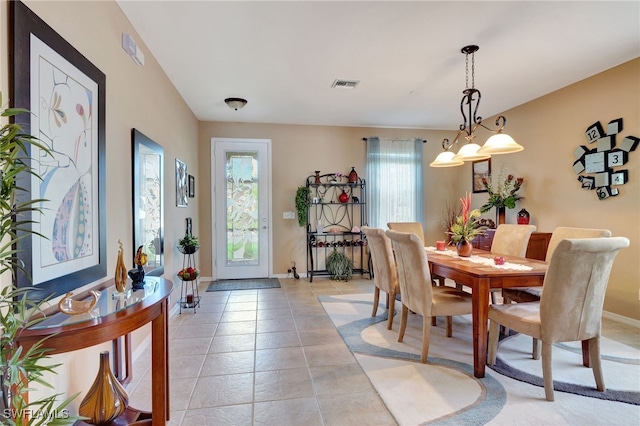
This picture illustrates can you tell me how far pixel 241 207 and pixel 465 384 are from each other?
415cm

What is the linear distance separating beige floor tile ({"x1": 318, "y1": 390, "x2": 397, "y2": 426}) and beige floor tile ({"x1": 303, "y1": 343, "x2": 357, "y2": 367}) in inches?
16.9

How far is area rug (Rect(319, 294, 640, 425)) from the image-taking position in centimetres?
184

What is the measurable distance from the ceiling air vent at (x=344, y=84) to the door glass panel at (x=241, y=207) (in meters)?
2.12

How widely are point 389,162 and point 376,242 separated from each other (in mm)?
2829

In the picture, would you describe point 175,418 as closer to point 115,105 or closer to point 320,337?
point 320,337

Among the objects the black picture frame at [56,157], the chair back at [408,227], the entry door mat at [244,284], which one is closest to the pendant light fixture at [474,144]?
the chair back at [408,227]

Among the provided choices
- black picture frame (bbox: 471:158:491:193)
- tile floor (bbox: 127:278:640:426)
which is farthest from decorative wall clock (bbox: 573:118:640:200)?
black picture frame (bbox: 471:158:491:193)

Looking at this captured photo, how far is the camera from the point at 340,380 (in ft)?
7.34

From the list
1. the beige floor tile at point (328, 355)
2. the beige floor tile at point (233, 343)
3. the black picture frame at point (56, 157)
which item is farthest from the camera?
the beige floor tile at point (233, 343)

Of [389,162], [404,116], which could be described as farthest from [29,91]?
[389,162]

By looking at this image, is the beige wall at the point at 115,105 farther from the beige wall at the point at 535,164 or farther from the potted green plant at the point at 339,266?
the potted green plant at the point at 339,266

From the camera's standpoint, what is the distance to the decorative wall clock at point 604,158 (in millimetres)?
3275

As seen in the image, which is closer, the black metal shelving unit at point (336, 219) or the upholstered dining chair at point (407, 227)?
the upholstered dining chair at point (407, 227)

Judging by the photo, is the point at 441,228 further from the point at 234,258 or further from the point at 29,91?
the point at 29,91
